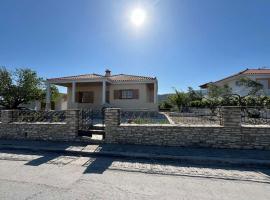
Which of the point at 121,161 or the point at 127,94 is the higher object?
the point at 127,94

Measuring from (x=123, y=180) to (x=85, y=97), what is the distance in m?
17.4

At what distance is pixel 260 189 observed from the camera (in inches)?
173

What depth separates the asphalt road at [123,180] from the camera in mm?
4070

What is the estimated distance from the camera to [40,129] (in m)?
9.40

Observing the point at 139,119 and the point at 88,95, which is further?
the point at 88,95

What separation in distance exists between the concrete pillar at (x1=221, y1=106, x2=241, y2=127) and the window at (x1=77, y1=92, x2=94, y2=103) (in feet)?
50.6

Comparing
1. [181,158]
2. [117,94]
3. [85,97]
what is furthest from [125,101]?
[181,158]


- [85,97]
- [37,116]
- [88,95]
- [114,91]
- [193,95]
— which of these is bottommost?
[37,116]

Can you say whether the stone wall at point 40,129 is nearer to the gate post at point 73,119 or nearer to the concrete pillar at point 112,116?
the gate post at point 73,119

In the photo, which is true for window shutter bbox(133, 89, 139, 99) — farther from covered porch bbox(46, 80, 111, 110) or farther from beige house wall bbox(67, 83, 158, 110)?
covered porch bbox(46, 80, 111, 110)

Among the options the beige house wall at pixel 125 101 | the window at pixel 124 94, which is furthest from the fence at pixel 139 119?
the window at pixel 124 94

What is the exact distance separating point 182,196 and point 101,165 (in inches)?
110

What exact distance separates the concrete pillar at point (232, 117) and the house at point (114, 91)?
11.5 m

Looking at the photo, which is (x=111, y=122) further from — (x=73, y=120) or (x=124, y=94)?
(x=124, y=94)
